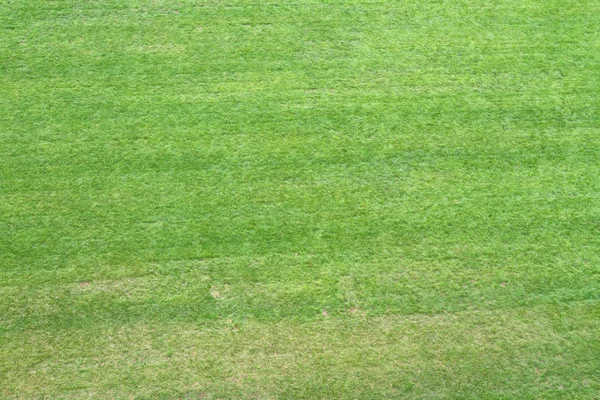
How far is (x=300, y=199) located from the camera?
4473 mm

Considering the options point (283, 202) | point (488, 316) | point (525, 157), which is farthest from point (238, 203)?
point (525, 157)

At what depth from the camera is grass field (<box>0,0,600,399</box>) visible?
4.01 m

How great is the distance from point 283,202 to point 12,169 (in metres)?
1.99

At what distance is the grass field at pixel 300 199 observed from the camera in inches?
158

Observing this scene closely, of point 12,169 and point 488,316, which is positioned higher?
point 12,169

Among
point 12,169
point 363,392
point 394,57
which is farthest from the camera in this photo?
point 394,57

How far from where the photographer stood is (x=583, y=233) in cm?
449

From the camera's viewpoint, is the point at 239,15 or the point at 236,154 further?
the point at 239,15

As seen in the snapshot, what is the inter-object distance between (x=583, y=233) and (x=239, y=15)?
3222mm

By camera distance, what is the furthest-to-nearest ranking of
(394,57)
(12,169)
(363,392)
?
(394,57) → (12,169) → (363,392)

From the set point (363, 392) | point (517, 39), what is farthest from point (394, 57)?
point (363, 392)

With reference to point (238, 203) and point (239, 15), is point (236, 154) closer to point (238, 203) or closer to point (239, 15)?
point (238, 203)

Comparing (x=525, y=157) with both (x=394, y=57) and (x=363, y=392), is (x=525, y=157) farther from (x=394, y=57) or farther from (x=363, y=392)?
(x=363, y=392)

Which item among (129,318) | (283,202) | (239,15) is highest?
(239,15)
